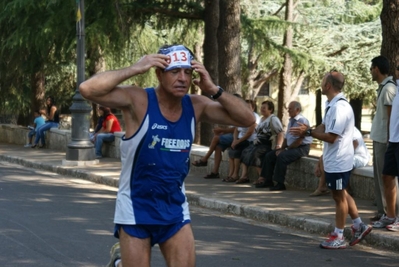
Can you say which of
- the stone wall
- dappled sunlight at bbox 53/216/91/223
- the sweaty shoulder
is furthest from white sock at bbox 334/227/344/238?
the sweaty shoulder

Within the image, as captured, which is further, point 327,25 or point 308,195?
point 327,25

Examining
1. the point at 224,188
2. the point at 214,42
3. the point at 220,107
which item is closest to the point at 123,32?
the point at 214,42

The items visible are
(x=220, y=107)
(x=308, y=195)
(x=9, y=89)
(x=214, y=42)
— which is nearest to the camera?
(x=220, y=107)

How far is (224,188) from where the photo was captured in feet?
46.9

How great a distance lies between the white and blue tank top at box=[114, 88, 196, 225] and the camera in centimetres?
514

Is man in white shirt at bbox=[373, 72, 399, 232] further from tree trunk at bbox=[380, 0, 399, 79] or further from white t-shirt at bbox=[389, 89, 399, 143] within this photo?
tree trunk at bbox=[380, 0, 399, 79]

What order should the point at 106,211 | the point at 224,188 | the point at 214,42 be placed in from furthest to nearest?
the point at 214,42 → the point at 224,188 → the point at 106,211

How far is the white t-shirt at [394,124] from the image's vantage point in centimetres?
973

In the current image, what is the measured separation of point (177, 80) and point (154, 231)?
37.4 inches

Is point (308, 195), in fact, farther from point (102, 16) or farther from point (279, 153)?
point (102, 16)

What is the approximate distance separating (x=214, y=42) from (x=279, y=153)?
29.2 feet

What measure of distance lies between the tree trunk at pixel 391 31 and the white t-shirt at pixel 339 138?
9.16 feet

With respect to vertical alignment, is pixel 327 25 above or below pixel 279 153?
above

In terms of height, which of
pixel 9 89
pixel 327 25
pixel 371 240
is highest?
pixel 327 25
